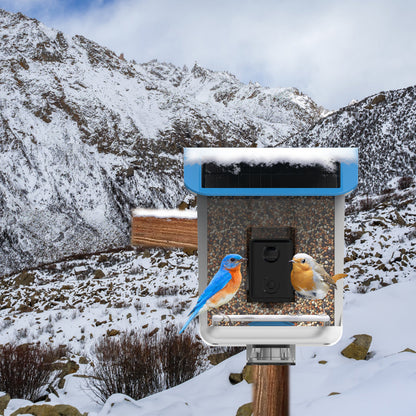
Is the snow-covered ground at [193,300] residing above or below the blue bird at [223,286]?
below

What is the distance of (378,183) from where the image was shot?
1672 cm

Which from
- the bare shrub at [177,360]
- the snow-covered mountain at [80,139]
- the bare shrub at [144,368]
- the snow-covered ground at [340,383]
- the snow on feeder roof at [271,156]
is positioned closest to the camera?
the snow on feeder roof at [271,156]

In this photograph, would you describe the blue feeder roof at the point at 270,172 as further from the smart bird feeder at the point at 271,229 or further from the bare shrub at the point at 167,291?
the bare shrub at the point at 167,291

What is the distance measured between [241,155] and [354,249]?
18.9ft

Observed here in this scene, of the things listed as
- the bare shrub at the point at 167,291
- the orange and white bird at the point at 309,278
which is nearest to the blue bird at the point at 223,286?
the orange and white bird at the point at 309,278

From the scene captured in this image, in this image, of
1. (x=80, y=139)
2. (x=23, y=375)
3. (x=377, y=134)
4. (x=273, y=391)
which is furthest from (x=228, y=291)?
(x=80, y=139)

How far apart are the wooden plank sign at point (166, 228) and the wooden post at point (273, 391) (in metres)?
0.45

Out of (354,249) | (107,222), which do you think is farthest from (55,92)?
(354,249)

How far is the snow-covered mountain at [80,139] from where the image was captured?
18688mm

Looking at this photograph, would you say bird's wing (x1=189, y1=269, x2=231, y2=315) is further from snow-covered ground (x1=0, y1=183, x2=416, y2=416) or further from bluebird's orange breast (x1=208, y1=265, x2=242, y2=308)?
snow-covered ground (x1=0, y1=183, x2=416, y2=416)

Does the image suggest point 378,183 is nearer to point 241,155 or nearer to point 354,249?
point 354,249

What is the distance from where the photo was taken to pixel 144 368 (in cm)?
324

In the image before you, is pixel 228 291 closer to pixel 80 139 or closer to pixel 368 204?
pixel 368 204

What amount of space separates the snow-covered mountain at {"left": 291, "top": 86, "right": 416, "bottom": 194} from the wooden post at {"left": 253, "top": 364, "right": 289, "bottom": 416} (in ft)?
54.7
